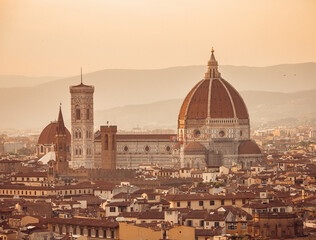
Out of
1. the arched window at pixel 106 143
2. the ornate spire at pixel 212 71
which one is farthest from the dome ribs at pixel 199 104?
the arched window at pixel 106 143

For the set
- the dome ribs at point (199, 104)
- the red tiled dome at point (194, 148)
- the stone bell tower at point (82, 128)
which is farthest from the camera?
the stone bell tower at point (82, 128)

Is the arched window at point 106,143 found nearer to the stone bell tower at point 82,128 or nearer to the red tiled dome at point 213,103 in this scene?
the stone bell tower at point 82,128

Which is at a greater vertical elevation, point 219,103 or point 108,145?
point 219,103

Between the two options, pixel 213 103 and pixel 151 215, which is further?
pixel 213 103

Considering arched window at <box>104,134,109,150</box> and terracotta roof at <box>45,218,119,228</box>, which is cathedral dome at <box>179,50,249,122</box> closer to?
arched window at <box>104,134,109,150</box>

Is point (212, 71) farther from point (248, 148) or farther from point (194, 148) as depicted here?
point (194, 148)

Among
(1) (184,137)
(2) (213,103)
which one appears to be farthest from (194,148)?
(2) (213,103)

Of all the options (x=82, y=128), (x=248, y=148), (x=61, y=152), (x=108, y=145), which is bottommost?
(x=61, y=152)
